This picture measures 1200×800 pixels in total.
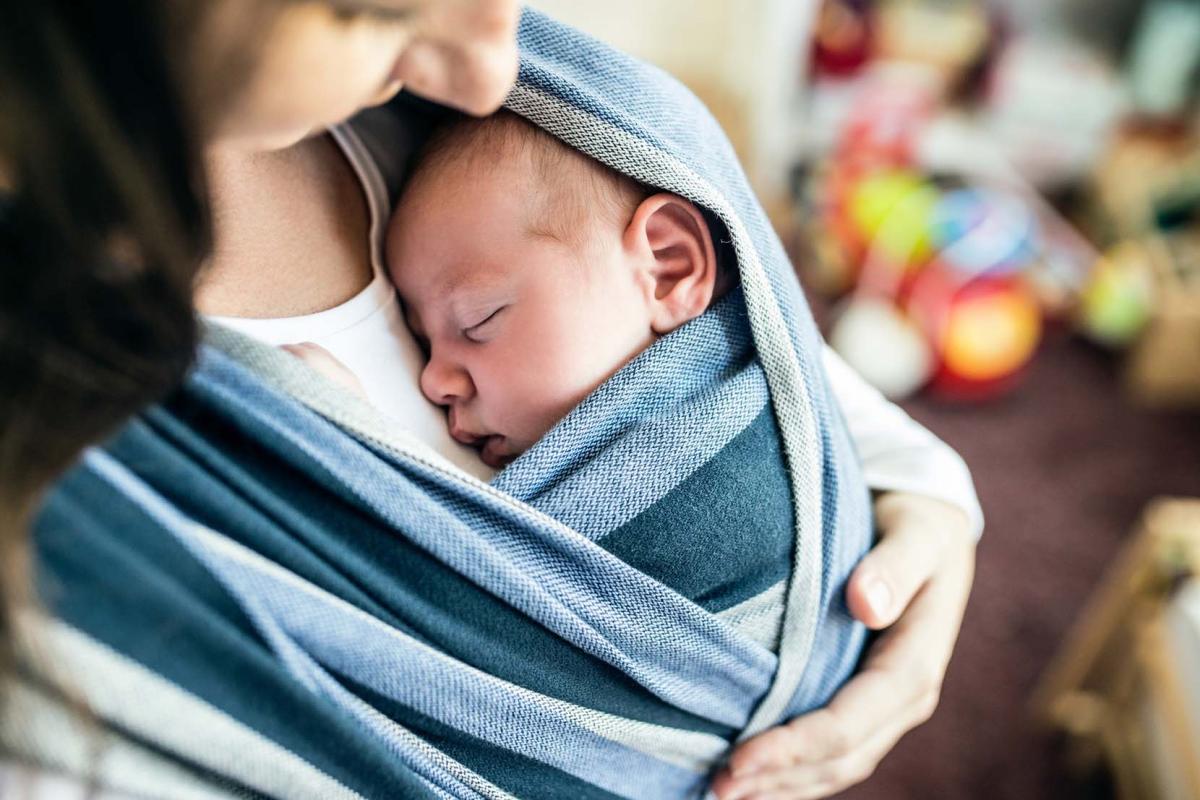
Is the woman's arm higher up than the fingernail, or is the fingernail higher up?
the fingernail

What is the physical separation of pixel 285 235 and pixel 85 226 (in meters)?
0.30

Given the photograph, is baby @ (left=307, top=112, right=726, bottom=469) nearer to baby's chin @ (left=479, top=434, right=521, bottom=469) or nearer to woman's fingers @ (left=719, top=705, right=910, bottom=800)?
baby's chin @ (left=479, top=434, right=521, bottom=469)

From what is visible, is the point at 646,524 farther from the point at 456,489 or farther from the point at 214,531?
the point at 214,531

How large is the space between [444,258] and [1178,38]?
95.7 inches

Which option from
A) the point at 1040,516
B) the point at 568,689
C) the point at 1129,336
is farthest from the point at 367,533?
the point at 1129,336

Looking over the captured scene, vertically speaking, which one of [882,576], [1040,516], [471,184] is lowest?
[1040,516]

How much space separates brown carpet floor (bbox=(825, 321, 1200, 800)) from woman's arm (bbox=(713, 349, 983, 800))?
2.47ft

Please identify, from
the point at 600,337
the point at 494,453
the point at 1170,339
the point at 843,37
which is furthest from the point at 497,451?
the point at 843,37

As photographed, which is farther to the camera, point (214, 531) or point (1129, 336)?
point (1129, 336)

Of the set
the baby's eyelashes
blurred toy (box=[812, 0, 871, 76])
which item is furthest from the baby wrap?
blurred toy (box=[812, 0, 871, 76])

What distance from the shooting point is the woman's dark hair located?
1.10ft

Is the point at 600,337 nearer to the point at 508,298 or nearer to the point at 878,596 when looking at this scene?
the point at 508,298

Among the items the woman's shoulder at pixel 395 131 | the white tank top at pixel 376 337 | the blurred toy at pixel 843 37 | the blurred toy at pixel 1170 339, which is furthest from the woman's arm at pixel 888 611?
the blurred toy at pixel 843 37

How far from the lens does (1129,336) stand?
210 centimetres
